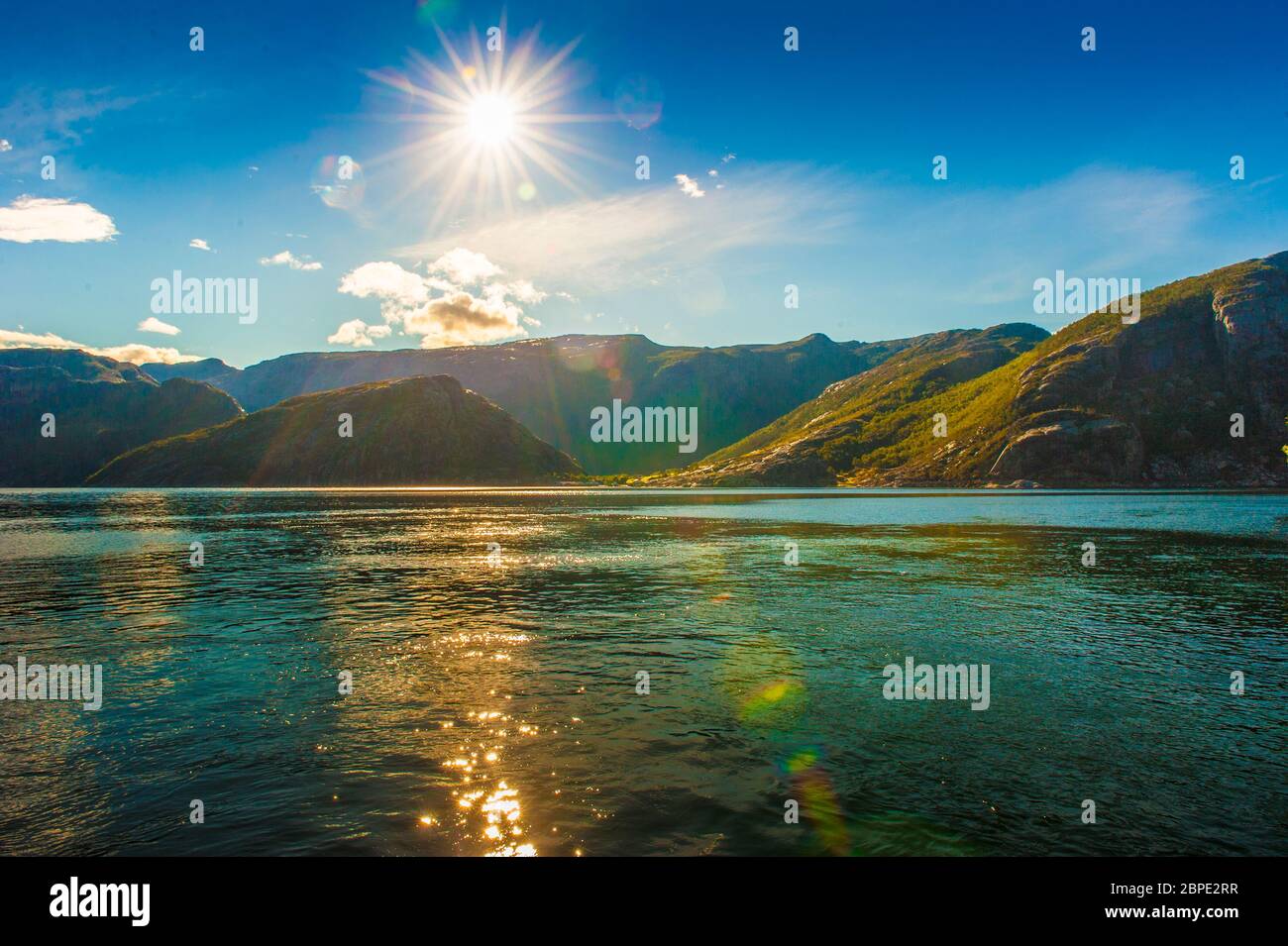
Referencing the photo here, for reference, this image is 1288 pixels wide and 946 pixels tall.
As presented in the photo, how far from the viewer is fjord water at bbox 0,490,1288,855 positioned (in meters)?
14.2

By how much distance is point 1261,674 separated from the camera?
25.2 meters

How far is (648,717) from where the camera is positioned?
21.2 meters

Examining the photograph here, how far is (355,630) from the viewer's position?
34469mm

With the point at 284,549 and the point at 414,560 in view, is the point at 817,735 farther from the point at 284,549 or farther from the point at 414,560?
the point at 284,549

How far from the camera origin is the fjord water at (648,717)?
1423 centimetres

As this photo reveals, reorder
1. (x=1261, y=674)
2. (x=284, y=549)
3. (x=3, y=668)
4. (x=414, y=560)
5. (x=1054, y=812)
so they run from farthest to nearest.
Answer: (x=284, y=549)
(x=414, y=560)
(x=3, y=668)
(x=1261, y=674)
(x=1054, y=812)
